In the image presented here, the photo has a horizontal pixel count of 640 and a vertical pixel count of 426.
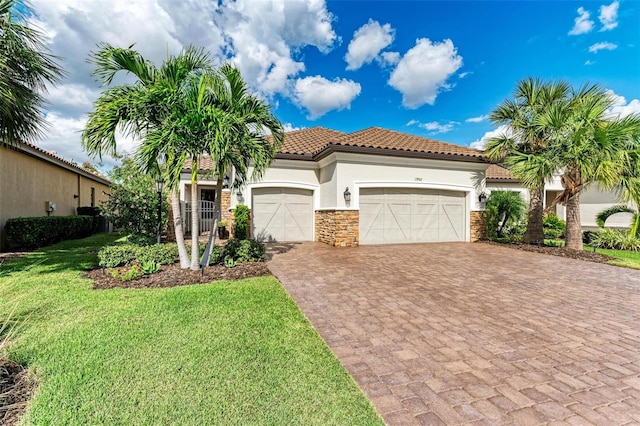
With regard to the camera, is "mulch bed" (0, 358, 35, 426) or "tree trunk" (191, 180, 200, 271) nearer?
"mulch bed" (0, 358, 35, 426)

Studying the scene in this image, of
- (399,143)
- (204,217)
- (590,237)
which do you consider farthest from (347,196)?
(590,237)

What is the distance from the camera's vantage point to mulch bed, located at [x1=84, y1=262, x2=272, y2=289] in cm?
586

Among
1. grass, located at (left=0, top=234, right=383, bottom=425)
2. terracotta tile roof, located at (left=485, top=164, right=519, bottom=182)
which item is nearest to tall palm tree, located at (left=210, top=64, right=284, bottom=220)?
grass, located at (left=0, top=234, right=383, bottom=425)

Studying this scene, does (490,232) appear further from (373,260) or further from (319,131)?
(319,131)

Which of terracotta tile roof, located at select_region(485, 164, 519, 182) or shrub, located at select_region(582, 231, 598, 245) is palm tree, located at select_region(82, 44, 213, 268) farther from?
shrub, located at select_region(582, 231, 598, 245)

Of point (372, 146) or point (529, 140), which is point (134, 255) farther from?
point (529, 140)

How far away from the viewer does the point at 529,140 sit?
11234mm

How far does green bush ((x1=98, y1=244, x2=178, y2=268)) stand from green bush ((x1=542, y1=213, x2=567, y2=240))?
19394 mm

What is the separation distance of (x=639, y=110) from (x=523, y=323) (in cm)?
1076

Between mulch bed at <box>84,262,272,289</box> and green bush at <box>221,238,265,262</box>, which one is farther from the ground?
green bush at <box>221,238,265,262</box>

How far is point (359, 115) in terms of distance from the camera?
2011cm

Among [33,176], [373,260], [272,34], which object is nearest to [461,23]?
[272,34]

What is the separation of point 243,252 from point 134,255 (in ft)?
9.43

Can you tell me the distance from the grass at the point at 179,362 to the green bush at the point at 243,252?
8.95ft
